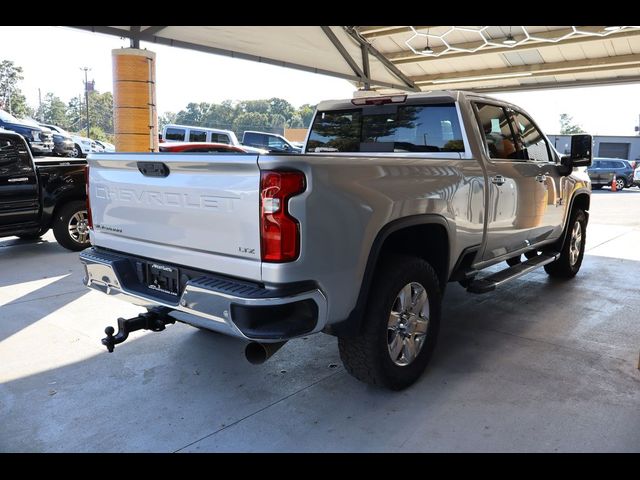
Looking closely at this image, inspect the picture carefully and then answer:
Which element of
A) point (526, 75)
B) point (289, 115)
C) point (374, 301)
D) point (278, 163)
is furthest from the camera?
point (289, 115)

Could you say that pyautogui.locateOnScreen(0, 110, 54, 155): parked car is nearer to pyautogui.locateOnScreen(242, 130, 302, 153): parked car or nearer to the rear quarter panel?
pyautogui.locateOnScreen(242, 130, 302, 153): parked car

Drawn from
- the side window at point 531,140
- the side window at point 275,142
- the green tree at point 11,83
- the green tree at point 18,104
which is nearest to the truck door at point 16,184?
the side window at point 531,140

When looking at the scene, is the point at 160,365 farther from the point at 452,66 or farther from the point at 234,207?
the point at 452,66

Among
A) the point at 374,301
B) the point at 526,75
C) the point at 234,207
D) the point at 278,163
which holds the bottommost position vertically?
the point at 374,301

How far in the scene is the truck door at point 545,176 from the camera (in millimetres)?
5029

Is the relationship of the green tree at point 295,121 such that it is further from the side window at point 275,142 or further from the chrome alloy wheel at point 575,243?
the chrome alloy wheel at point 575,243

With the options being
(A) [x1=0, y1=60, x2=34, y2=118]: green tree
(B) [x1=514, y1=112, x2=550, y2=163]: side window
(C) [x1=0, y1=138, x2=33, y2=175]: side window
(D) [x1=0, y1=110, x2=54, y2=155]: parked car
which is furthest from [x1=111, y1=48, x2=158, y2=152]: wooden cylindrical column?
(A) [x1=0, y1=60, x2=34, y2=118]: green tree

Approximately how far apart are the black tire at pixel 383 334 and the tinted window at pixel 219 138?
17148 mm

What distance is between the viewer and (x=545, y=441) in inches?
111

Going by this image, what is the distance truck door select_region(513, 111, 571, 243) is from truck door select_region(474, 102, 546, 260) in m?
0.10

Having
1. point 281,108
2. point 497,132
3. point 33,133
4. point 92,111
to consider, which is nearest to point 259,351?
point 497,132

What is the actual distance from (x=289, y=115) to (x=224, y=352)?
58902mm

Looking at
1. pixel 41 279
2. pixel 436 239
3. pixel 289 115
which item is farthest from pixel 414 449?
pixel 289 115

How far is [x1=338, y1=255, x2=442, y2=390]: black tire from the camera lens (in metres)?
3.07
